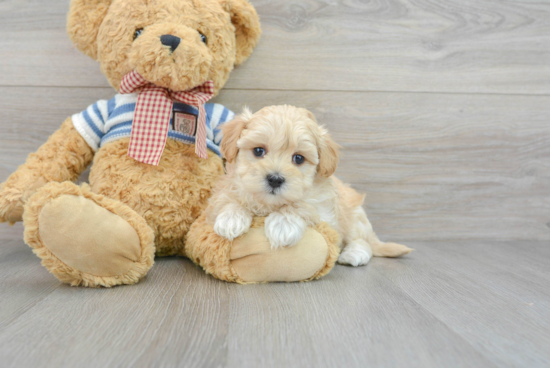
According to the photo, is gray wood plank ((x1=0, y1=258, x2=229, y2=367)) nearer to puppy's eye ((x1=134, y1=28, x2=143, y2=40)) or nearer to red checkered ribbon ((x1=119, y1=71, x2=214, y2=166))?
red checkered ribbon ((x1=119, y1=71, x2=214, y2=166))

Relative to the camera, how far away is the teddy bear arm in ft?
4.18

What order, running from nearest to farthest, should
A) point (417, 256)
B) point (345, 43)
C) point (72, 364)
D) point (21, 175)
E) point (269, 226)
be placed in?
point (72, 364) < point (269, 226) < point (21, 175) < point (417, 256) < point (345, 43)

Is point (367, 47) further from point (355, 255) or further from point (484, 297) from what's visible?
point (484, 297)

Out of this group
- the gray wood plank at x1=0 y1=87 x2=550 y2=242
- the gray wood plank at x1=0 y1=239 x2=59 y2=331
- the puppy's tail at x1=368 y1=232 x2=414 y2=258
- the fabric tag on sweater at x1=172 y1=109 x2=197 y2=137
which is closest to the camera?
the gray wood plank at x1=0 y1=239 x2=59 y2=331

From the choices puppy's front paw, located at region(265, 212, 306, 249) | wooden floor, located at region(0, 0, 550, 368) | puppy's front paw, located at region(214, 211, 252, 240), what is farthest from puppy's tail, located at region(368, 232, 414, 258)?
puppy's front paw, located at region(214, 211, 252, 240)

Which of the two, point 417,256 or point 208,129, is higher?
point 208,129

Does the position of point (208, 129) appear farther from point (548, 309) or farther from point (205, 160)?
point (548, 309)

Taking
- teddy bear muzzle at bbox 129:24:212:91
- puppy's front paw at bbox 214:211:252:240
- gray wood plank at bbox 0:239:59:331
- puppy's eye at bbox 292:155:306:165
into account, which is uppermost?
teddy bear muzzle at bbox 129:24:212:91

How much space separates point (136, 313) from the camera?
958 millimetres

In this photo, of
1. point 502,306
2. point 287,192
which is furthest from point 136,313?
point 502,306

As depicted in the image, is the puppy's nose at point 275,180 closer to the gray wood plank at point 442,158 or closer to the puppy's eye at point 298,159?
the puppy's eye at point 298,159

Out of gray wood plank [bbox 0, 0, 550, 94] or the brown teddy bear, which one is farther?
gray wood plank [bbox 0, 0, 550, 94]

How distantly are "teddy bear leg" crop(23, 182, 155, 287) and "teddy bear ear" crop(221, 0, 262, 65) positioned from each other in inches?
32.0

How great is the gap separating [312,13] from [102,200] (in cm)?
121
